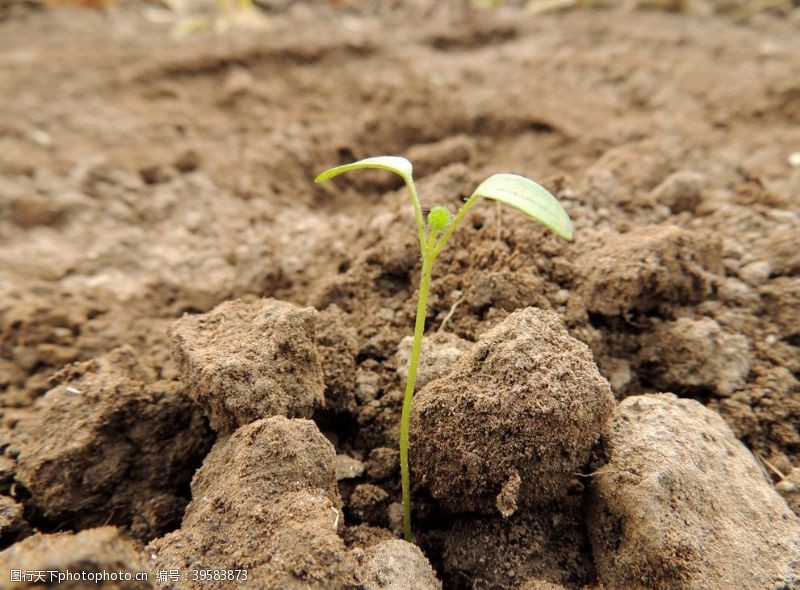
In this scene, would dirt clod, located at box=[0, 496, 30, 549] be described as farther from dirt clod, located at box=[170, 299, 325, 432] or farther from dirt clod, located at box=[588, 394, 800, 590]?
dirt clod, located at box=[588, 394, 800, 590]

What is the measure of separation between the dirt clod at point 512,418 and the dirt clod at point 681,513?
8cm

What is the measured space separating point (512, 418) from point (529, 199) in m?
0.37

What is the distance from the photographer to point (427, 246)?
3.28 ft

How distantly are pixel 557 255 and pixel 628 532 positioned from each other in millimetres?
658

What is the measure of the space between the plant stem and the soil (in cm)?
5

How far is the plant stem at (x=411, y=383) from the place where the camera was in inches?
38.5

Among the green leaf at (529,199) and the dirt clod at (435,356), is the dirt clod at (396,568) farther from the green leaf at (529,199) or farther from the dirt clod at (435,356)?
the green leaf at (529,199)

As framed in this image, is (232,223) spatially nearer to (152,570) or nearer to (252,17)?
(152,570)

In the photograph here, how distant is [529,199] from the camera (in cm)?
90

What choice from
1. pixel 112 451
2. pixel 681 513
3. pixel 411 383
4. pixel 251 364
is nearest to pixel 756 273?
pixel 681 513

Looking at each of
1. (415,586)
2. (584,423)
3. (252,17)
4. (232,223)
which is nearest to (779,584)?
(584,423)

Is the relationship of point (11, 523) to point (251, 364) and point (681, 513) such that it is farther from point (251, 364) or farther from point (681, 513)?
point (681, 513)

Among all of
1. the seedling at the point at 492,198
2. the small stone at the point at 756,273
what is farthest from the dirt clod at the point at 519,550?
the small stone at the point at 756,273

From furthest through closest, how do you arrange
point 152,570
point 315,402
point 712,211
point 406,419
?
point 712,211 → point 315,402 → point 406,419 → point 152,570
